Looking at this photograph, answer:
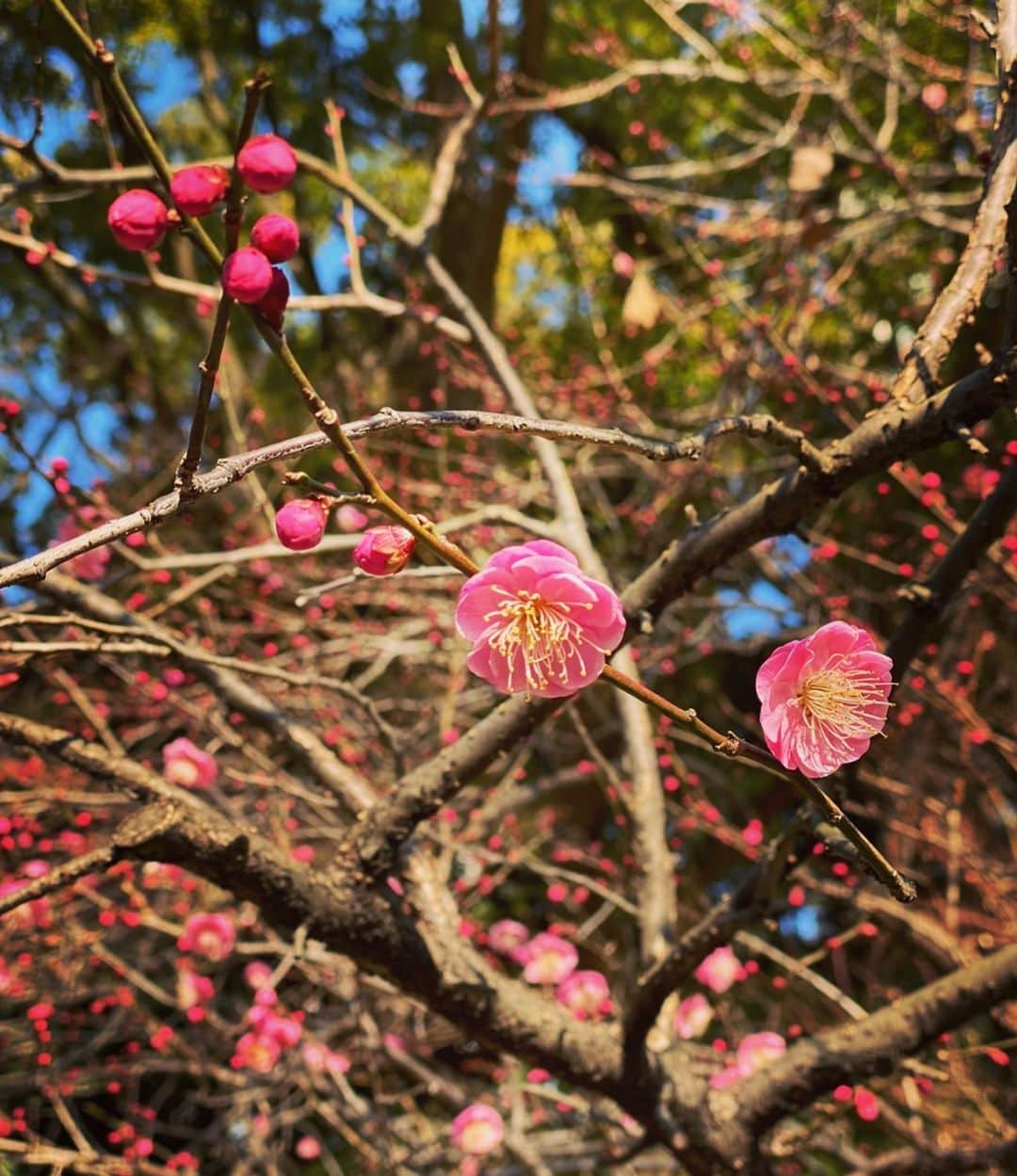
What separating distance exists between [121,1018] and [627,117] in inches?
203

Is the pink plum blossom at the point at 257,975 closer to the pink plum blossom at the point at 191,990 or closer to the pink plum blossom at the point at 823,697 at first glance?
the pink plum blossom at the point at 191,990

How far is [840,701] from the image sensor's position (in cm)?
109

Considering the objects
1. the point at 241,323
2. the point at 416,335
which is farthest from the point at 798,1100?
the point at 241,323

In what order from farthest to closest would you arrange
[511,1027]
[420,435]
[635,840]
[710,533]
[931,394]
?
1. [420,435]
2. [635,840]
3. [511,1027]
4. [710,533]
5. [931,394]

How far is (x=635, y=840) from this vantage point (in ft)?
7.22

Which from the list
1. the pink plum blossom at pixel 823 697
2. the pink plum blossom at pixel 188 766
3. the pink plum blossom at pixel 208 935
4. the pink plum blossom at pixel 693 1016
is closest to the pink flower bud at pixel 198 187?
the pink plum blossom at pixel 823 697

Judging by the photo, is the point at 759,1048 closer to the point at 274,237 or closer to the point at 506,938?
the point at 506,938

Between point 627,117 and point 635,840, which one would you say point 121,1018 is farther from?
point 627,117

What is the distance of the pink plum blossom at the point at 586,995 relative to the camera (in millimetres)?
2869

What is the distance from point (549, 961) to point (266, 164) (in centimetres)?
275

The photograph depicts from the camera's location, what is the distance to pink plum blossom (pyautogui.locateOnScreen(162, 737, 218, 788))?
8.33 feet

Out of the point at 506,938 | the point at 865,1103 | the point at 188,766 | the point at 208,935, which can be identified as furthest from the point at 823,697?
the point at 506,938

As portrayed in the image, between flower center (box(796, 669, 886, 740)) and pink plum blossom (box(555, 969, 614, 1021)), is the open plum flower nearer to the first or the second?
flower center (box(796, 669, 886, 740))

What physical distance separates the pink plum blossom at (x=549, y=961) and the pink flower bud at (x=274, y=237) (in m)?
2.65
